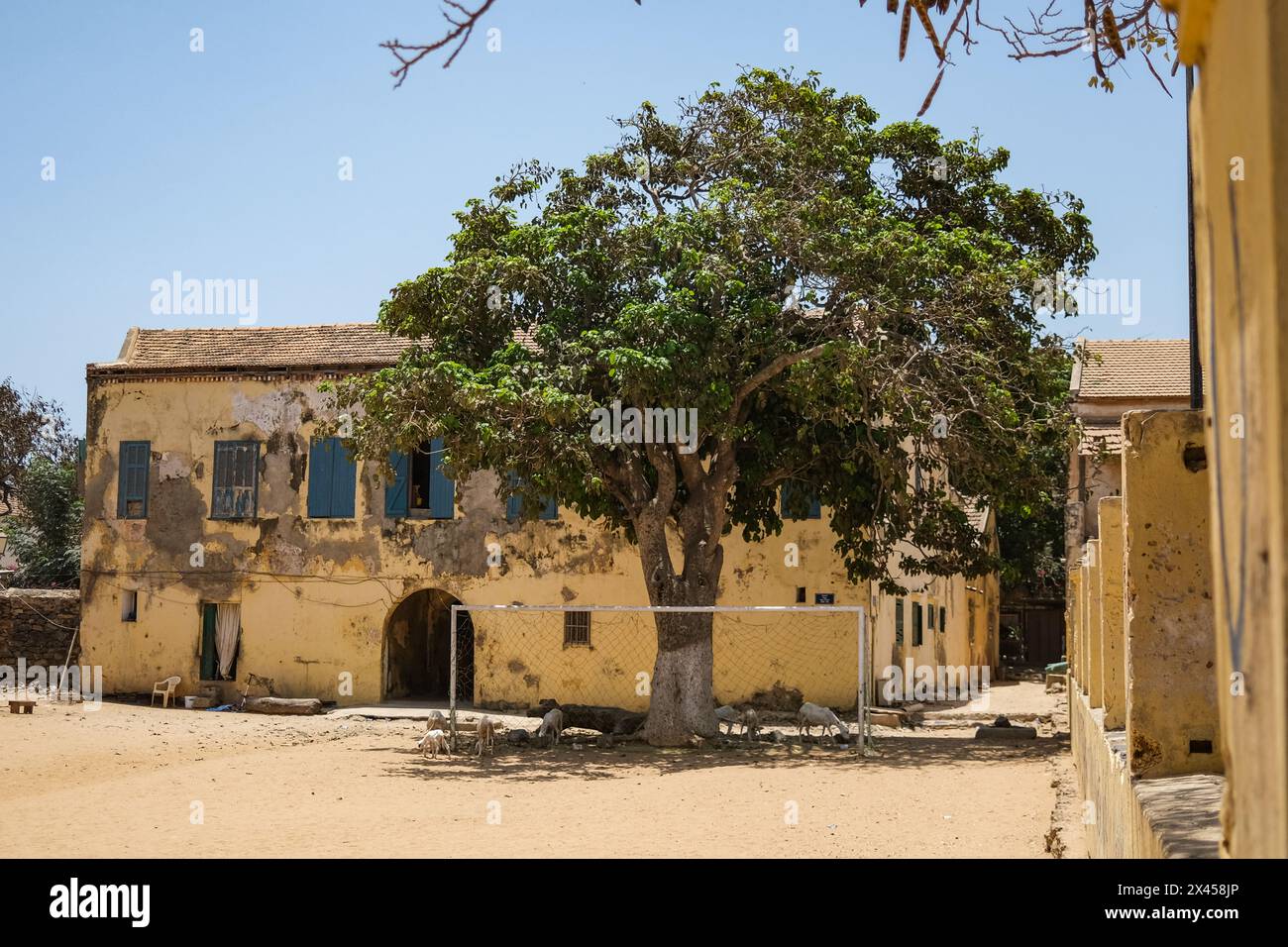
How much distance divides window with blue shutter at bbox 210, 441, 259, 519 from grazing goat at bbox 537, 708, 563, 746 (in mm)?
8889

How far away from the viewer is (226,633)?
2491cm

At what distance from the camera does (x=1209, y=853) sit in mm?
3629

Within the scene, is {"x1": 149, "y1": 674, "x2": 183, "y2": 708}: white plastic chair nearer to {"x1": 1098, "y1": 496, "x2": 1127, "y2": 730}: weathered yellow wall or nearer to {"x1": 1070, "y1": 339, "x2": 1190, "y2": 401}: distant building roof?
{"x1": 1070, "y1": 339, "x2": 1190, "y2": 401}: distant building roof

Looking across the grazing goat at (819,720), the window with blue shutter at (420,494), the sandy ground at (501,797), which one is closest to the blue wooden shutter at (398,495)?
the window with blue shutter at (420,494)

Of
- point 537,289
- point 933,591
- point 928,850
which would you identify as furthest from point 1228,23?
point 933,591

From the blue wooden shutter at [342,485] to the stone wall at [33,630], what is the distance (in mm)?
6734

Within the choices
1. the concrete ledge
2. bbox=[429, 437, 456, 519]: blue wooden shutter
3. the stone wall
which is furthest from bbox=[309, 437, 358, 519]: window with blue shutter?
the concrete ledge

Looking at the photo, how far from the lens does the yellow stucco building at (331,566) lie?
74.5ft

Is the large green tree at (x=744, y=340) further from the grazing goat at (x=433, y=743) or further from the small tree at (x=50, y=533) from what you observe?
the small tree at (x=50, y=533)

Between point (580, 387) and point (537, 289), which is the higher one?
point (537, 289)

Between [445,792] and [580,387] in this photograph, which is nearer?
[445,792]

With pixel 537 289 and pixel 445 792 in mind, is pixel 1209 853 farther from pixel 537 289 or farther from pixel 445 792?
pixel 537 289

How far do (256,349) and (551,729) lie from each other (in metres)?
10.9
